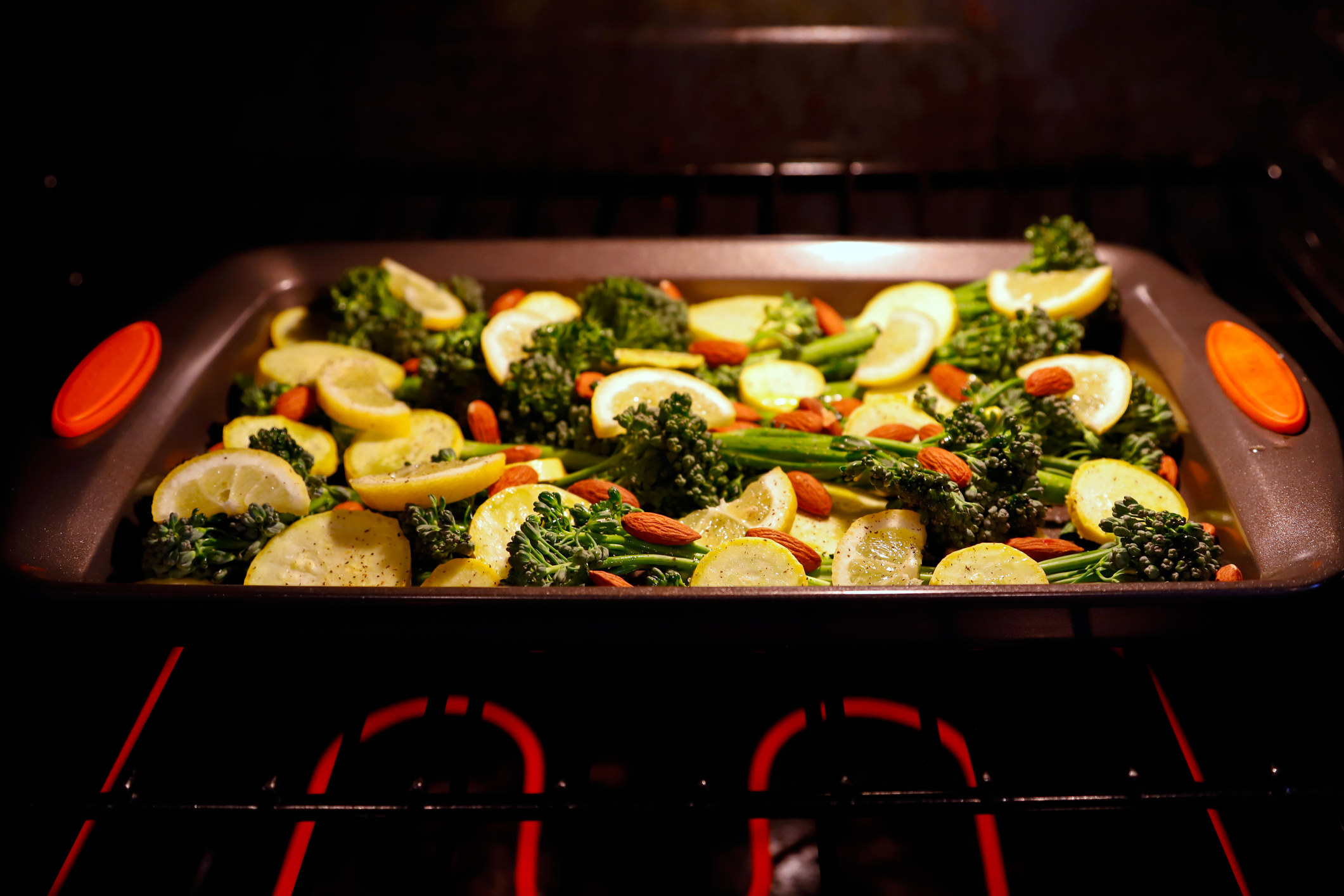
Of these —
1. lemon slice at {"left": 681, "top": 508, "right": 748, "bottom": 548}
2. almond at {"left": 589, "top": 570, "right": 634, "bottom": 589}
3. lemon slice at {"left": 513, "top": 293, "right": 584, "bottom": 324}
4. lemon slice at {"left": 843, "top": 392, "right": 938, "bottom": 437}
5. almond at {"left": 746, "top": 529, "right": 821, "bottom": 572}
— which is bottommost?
almond at {"left": 589, "top": 570, "right": 634, "bottom": 589}

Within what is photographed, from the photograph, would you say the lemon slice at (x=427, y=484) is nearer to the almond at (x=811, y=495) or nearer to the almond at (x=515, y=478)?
the almond at (x=515, y=478)

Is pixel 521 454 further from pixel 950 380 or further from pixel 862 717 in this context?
pixel 950 380

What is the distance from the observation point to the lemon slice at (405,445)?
2.30m

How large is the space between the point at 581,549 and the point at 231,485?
915 millimetres

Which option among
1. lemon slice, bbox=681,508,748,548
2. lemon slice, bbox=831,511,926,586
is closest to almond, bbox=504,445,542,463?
lemon slice, bbox=681,508,748,548

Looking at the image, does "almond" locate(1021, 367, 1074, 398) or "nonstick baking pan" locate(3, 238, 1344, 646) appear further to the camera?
"almond" locate(1021, 367, 1074, 398)

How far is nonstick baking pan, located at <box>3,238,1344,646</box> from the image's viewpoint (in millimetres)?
1636

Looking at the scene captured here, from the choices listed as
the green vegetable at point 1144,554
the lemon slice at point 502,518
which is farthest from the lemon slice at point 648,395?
the green vegetable at point 1144,554

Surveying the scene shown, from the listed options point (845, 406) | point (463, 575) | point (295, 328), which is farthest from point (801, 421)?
point (295, 328)

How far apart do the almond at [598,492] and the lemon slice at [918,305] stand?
1.03 meters

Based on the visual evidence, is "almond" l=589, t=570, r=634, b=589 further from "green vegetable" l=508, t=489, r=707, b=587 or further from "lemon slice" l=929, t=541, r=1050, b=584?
"lemon slice" l=929, t=541, r=1050, b=584

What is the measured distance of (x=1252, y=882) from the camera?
1761 mm

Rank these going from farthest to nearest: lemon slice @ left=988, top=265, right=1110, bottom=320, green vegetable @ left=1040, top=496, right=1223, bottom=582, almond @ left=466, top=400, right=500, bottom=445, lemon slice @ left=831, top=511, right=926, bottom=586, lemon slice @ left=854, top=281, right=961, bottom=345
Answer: lemon slice @ left=854, top=281, right=961, bottom=345 → lemon slice @ left=988, top=265, right=1110, bottom=320 → almond @ left=466, top=400, right=500, bottom=445 → lemon slice @ left=831, top=511, right=926, bottom=586 → green vegetable @ left=1040, top=496, right=1223, bottom=582

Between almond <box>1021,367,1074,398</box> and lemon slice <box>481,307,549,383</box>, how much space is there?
1394 mm
